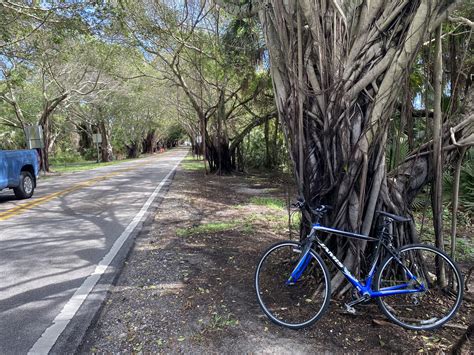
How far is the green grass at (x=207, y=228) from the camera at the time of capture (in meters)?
6.85

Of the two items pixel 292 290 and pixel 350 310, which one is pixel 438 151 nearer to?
pixel 350 310

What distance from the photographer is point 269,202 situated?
1041 centimetres

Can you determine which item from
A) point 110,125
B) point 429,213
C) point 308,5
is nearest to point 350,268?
point 308,5

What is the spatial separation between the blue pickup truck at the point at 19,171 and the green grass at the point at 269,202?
6.59m

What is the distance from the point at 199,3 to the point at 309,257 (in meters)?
11.9

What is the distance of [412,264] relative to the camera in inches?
146

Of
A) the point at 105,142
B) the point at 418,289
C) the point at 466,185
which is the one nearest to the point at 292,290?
the point at 418,289

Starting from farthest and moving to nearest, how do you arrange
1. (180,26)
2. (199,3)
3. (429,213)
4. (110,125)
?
(110,125) < (180,26) < (199,3) < (429,213)

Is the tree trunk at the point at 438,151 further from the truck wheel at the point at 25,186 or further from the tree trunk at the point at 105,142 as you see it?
the tree trunk at the point at 105,142

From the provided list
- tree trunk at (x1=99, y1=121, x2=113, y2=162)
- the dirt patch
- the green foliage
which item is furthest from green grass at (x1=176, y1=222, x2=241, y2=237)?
tree trunk at (x1=99, y1=121, x2=113, y2=162)

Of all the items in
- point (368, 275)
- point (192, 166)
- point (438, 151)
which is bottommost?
point (192, 166)

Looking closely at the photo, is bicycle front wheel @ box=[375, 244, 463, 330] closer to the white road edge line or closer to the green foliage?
the white road edge line

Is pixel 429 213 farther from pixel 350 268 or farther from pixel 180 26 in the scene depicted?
A: pixel 180 26

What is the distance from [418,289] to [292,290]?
125cm
